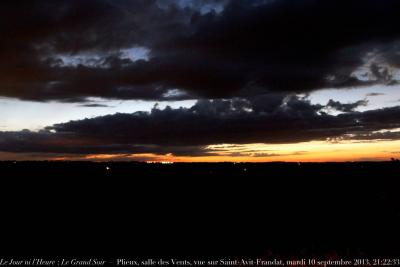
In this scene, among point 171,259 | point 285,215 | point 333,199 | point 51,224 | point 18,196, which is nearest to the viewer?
point 171,259

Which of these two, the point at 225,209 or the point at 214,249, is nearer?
the point at 214,249

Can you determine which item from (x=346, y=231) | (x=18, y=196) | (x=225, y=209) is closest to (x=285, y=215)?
(x=225, y=209)

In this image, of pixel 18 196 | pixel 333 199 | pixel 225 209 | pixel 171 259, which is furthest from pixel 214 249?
pixel 18 196

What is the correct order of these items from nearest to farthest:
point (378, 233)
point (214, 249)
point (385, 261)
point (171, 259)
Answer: point (385, 261)
point (171, 259)
point (214, 249)
point (378, 233)

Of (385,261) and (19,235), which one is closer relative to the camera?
(385,261)

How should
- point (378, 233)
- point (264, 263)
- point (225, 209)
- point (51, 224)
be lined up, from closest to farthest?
point (264, 263) < point (378, 233) < point (51, 224) < point (225, 209)

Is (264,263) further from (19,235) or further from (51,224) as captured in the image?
(51,224)

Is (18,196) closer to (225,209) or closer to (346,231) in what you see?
(225,209)

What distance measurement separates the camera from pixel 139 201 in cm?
4353

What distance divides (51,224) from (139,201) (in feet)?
44.8

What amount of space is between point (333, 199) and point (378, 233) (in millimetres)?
17714

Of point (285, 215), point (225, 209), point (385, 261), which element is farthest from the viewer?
point (225, 209)

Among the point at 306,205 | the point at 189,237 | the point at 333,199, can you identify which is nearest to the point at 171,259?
the point at 189,237

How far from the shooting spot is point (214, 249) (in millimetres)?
23078
